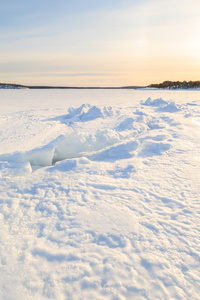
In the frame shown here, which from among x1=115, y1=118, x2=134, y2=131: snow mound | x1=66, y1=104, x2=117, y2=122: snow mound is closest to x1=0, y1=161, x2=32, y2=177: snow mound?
x1=115, y1=118, x2=134, y2=131: snow mound

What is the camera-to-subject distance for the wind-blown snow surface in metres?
1.04

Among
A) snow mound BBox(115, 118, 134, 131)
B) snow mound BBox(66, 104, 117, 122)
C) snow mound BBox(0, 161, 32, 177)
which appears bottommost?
snow mound BBox(0, 161, 32, 177)

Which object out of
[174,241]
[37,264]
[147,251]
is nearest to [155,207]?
[174,241]

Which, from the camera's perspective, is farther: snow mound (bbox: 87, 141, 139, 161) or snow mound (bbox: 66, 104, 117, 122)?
snow mound (bbox: 66, 104, 117, 122)

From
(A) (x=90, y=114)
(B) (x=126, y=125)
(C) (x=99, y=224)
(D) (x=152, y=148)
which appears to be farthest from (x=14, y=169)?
(A) (x=90, y=114)

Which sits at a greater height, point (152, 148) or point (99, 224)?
point (152, 148)

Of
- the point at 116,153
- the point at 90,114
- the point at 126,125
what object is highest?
the point at 90,114

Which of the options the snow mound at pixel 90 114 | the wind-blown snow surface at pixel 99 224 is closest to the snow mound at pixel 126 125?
the snow mound at pixel 90 114

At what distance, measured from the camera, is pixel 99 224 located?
1.45 metres

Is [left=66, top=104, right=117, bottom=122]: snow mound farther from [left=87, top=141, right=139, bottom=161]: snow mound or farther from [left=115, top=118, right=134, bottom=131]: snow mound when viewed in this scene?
[left=87, top=141, right=139, bottom=161]: snow mound

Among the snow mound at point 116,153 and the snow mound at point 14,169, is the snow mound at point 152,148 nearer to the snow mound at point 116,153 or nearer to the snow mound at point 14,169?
the snow mound at point 116,153

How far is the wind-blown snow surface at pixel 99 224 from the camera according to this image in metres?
1.04

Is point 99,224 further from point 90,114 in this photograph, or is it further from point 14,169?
point 90,114

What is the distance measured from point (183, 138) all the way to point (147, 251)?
2.88 metres
